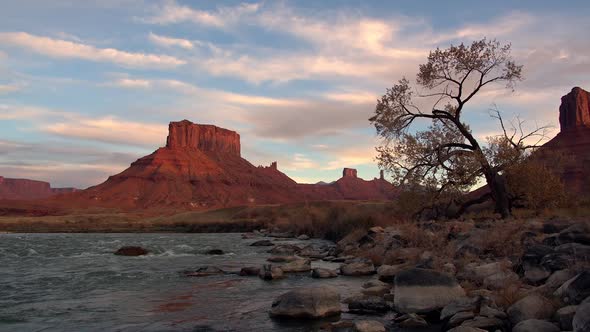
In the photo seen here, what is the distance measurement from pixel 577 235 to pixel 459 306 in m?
4.55

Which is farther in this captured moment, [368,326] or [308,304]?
[308,304]

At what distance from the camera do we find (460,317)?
9.22 m

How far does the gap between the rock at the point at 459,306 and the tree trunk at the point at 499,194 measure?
Answer: 43.3ft

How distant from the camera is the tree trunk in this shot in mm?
21844

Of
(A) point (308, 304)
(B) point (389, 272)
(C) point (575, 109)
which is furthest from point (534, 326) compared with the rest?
(C) point (575, 109)

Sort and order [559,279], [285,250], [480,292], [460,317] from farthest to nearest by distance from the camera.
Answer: [285,250] < [480,292] < [559,279] < [460,317]

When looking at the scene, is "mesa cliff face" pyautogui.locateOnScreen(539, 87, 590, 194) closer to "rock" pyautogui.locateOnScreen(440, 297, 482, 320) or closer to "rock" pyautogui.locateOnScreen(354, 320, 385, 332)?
"rock" pyautogui.locateOnScreen(440, 297, 482, 320)

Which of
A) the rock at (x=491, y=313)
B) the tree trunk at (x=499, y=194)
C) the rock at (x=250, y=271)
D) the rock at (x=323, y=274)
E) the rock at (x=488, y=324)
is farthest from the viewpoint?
the tree trunk at (x=499, y=194)

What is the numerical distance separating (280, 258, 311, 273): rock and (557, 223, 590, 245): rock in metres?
10.8

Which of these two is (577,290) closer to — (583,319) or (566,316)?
(566,316)

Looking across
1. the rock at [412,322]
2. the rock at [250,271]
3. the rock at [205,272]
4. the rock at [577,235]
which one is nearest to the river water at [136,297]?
the rock at [205,272]

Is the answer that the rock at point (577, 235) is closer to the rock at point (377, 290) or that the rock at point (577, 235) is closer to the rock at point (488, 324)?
the rock at point (488, 324)

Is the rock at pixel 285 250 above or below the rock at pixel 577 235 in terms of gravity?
below

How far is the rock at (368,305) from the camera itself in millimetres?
11511
